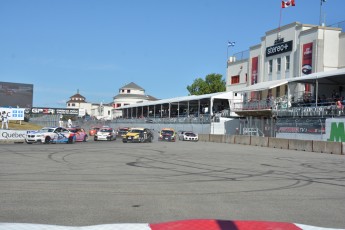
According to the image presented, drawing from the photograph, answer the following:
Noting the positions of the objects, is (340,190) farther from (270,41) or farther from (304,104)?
(270,41)

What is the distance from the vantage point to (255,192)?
34.6 ft

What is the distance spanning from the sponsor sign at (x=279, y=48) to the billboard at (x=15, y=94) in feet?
162

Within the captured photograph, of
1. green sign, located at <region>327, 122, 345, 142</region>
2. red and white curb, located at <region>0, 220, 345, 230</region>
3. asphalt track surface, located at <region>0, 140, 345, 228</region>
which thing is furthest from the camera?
green sign, located at <region>327, 122, 345, 142</region>

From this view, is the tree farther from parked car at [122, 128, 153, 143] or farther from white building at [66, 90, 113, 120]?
parked car at [122, 128, 153, 143]

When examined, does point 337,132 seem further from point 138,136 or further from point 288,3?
point 288,3

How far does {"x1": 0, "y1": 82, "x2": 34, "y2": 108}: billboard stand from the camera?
80.9 m

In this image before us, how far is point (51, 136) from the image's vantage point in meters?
33.9

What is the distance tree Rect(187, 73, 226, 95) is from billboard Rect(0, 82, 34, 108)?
129ft

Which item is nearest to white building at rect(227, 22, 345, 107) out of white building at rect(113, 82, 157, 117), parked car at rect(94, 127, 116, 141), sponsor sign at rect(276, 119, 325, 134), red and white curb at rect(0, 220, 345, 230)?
sponsor sign at rect(276, 119, 325, 134)

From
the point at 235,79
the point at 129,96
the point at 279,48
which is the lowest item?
the point at 235,79

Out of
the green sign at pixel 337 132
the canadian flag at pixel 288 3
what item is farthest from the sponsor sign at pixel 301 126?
the canadian flag at pixel 288 3

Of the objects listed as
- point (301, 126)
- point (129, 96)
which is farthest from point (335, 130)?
point (129, 96)

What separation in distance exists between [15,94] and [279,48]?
52698 millimetres

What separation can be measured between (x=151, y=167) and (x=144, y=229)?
986 centimetres
